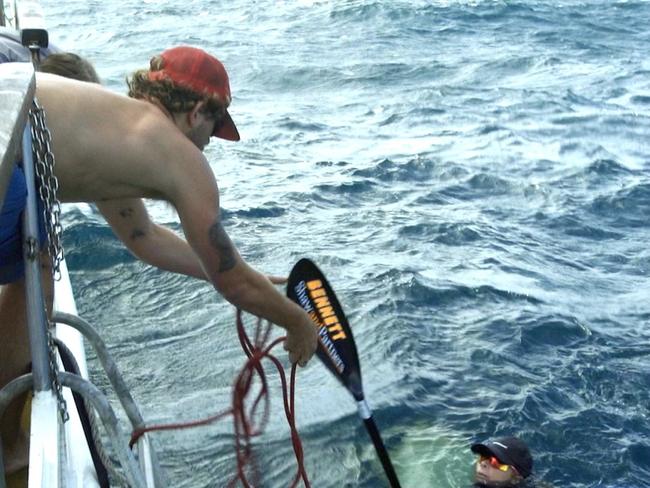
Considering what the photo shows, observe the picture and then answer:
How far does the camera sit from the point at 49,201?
2588 millimetres

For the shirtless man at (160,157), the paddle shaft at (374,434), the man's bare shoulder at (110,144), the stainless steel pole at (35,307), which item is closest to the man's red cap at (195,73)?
the shirtless man at (160,157)

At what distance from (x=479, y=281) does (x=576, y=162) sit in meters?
3.91

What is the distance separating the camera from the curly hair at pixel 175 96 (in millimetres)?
3393

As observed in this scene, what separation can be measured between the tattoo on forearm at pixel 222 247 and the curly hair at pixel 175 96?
385 mm

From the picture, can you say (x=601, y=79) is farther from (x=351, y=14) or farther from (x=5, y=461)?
(x=5, y=461)

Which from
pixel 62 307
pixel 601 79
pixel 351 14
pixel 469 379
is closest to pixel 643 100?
pixel 601 79

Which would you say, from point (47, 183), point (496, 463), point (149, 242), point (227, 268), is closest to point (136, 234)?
point (149, 242)

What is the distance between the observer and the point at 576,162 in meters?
11.4

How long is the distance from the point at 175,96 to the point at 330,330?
4.28ft

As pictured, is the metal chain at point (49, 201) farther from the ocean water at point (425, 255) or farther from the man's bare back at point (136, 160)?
the ocean water at point (425, 255)

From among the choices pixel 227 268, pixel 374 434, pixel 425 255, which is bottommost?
pixel 425 255

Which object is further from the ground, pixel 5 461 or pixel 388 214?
pixel 5 461

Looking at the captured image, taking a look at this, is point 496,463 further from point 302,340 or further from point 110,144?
point 110,144

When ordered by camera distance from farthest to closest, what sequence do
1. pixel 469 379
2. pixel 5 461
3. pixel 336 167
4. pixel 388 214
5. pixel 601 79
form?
1. pixel 601 79
2. pixel 336 167
3. pixel 388 214
4. pixel 469 379
5. pixel 5 461
